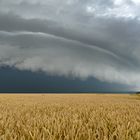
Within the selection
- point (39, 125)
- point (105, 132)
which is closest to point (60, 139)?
point (105, 132)

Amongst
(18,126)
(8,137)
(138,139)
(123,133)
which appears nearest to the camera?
(8,137)

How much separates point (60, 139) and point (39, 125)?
4.03 ft

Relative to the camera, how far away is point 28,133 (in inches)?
142

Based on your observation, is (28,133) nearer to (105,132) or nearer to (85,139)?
(85,139)

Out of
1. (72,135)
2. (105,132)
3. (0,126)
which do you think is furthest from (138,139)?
(0,126)

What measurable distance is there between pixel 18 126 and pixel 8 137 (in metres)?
1.14

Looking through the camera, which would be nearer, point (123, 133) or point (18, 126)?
point (123, 133)

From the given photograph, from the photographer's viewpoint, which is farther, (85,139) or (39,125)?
(39,125)

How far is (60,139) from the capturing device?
3.35 m

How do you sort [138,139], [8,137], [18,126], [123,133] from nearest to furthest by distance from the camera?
[8,137]
[138,139]
[123,133]
[18,126]

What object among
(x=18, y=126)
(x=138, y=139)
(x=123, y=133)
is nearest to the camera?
(x=138, y=139)

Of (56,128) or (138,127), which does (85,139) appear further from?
(138,127)

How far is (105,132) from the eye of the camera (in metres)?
4.02

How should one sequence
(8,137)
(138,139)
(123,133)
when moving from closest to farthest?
(8,137) → (138,139) → (123,133)
